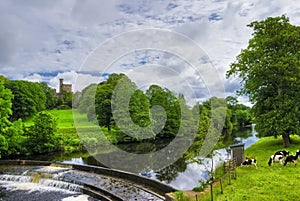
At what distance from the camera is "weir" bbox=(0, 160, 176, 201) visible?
12.4m

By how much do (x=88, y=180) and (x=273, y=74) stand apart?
15.7m

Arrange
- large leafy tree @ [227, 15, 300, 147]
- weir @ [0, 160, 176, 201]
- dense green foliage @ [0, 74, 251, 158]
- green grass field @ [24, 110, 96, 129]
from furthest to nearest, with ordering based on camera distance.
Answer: green grass field @ [24, 110, 96, 129] → dense green foliage @ [0, 74, 251, 158] → large leafy tree @ [227, 15, 300, 147] → weir @ [0, 160, 176, 201]

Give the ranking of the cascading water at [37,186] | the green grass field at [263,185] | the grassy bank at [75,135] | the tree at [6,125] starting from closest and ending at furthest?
Answer: the green grass field at [263,185]
the cascading water at [37,186]
the tree at [6,125]
the grassy bank at [75,135]

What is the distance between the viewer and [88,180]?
15.0 meters

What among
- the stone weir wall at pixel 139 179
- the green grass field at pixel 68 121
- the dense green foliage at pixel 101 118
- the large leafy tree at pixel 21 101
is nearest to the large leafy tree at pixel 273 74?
the dense green foliage at pixel 101 118

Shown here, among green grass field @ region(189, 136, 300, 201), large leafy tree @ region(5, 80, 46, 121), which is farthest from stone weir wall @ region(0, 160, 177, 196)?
large leafy tree @ region(5, 80, 46, 121)

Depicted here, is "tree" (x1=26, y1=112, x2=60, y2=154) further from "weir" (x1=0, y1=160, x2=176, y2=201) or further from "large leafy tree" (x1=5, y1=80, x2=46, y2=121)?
"large leafy tree" (x1=5, y1=80, x2=46, y2=121)

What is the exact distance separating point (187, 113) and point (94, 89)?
16.3m

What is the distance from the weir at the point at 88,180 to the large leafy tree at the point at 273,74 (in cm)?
1114

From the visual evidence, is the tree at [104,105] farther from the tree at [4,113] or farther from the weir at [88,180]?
the weir at [88,180]

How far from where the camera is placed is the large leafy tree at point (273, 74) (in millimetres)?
18203

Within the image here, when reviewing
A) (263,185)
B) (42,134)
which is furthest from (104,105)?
(263,185)

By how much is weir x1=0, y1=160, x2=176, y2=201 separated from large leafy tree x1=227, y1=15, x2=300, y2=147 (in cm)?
1114

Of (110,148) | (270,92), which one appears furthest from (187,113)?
(270,92)
